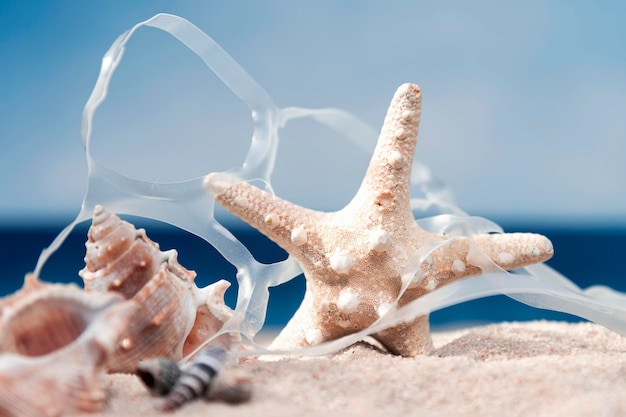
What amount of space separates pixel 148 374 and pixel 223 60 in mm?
1107

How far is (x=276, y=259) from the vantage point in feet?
23.4

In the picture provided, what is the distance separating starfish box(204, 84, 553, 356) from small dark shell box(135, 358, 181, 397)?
2.39ft

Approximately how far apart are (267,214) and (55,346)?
2.76 feet

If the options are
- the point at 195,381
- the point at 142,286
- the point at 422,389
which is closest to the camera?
the point at 195,381

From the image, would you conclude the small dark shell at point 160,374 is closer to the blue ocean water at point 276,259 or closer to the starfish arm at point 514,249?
the starfish arm at point 514,249

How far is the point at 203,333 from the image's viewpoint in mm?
1727

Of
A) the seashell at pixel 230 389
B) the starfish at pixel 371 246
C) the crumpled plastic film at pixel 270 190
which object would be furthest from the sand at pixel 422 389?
the starfish at pixel 371 246

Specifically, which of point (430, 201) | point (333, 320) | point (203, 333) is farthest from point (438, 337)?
point (203, 333)

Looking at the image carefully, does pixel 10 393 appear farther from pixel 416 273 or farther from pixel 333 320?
pixel 416 273

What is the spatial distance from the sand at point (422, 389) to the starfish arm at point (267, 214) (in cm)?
46

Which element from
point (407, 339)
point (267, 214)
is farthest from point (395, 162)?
point (407, 339)

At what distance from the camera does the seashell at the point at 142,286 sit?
1506 mm

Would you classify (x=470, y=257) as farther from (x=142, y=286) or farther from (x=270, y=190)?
(x=142, y=286)

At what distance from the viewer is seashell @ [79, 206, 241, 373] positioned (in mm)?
1506
